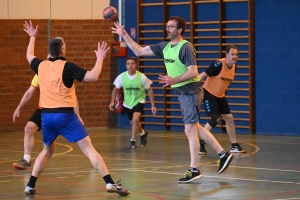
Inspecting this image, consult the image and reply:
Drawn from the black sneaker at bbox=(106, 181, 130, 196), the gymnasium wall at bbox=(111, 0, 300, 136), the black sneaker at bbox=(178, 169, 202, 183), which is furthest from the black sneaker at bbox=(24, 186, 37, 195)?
the gymnasium wall at bbox=(111, 0, 300, 136)

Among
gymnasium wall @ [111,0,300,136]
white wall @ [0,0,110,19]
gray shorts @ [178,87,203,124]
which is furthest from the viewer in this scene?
white wall @ [0,0,110,19]

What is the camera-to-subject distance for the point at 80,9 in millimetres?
18812

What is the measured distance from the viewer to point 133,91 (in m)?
14.3

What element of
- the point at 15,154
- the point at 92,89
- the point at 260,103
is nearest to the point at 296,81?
the point at 260,103

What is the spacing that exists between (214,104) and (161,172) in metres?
2.88

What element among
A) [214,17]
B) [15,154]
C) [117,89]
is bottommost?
[15,154]

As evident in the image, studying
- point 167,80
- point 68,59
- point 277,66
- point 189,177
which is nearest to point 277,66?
point 277,66

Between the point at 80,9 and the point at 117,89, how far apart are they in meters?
4.90

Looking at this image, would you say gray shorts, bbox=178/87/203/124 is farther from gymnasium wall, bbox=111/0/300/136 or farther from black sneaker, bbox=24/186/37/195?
gymnasium wall, bbox=111/0/300/136

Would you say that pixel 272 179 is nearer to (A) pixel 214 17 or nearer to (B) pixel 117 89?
(B) pixel 117 89

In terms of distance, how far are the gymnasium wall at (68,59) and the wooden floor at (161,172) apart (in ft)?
9.81

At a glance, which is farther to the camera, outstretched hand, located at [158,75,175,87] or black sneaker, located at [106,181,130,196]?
outstretched hand, located at [158,75,175,87]

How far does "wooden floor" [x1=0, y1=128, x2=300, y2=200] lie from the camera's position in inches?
331

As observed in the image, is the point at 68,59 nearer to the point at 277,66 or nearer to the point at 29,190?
the point at 277,66
